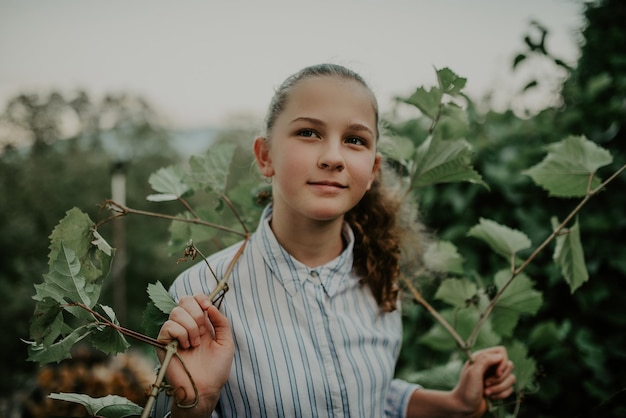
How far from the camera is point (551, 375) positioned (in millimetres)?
2182

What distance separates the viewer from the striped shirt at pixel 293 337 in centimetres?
132

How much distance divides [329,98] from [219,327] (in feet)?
2.31

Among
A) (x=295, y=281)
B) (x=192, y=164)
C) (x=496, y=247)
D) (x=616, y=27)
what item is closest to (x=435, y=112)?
(x=496, y=247)

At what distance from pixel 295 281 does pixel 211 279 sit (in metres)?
0.26

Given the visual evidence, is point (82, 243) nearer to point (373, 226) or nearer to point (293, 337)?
point (293, 337)

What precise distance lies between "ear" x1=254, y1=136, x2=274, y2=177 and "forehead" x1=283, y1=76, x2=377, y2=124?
15cm

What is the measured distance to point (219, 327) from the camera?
1.11m

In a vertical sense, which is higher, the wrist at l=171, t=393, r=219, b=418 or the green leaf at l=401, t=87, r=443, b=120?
the green leaf at l=401, t=87, r=443, b=120

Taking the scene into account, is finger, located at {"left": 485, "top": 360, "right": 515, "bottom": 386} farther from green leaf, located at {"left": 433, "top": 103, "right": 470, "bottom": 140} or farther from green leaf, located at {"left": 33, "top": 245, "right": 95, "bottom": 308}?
green leaf, located at {"left": 33, "top": 245, "right": 95, "bottom": 308}

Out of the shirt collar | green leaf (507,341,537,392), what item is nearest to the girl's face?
the shirt collar

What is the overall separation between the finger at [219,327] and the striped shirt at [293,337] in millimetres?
228

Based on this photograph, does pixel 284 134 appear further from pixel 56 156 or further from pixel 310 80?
pixel 56 156

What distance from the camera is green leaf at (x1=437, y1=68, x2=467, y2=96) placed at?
134 centimetres

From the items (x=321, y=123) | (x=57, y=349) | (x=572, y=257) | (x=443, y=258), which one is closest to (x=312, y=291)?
(x=321, y=123)
